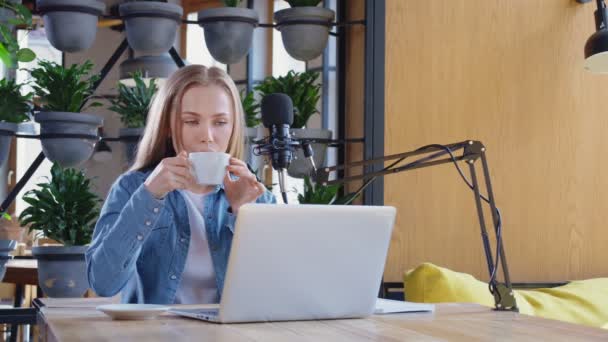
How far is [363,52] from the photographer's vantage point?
9.79ft

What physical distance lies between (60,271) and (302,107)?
1.00m

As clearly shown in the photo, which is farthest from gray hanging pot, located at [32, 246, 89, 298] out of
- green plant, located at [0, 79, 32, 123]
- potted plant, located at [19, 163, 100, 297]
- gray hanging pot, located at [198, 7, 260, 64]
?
gray hanging pot, located at [198, 7, 260, 64]

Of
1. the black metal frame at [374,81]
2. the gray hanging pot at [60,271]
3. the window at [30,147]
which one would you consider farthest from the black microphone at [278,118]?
the window at [30,147]

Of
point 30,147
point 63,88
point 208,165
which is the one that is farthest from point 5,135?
point 30,147

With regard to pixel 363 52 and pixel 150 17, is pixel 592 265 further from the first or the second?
pixel 150 17

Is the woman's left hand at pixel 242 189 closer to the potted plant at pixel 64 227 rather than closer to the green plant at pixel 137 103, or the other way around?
the potted plant at pixel 64 227

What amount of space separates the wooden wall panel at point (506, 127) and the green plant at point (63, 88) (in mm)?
1061

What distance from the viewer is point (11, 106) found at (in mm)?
2771

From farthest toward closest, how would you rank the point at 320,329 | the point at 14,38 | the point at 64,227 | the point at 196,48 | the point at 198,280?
1. the point at 196,48
2. the point at 64,227
3. the point at 14,38
4. the point at 198,280
5. the point at 320,329

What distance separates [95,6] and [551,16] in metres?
1.71

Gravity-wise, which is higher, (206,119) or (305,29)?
(305,29)

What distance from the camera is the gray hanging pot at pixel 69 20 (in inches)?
104

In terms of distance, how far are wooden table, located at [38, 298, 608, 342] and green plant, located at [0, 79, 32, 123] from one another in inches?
51.5

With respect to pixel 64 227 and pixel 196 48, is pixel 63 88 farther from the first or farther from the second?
pixel 196 48
